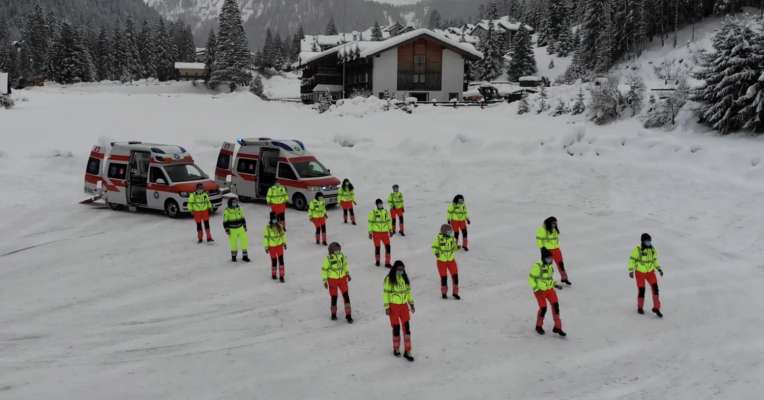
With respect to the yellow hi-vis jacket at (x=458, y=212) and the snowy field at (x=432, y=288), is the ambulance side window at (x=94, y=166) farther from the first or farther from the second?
the yellow hi-vis jacket at (x=458, y=212)

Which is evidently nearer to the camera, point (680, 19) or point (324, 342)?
point (324, 342)

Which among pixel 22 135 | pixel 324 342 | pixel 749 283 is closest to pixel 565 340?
pixel 324 342

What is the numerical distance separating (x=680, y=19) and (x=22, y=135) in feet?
204

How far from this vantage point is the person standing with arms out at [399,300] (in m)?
8.73

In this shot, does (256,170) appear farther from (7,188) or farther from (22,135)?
(22,135)

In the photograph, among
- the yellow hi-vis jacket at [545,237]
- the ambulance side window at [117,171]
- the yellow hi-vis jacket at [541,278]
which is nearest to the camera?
the yellow hi-vis jacket at [541,278]

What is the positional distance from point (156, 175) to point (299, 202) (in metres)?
4.85

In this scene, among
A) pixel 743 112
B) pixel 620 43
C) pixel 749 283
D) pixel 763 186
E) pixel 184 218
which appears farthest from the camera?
pixel 620 43

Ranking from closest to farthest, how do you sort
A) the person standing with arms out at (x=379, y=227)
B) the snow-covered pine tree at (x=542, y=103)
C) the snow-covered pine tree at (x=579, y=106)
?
the person standing with arms out at (x=379, y=227), the snow-covered pine tree at (x=579, y=106), the snow-covered pine tree at (x=542, y=103)

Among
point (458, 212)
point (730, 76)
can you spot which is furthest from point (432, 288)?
point (730, 76)

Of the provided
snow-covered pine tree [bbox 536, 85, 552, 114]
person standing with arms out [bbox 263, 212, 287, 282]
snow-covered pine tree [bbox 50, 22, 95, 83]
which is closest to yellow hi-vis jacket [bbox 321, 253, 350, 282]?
person standing with arms out [bbox 263, 212, 287, 282]

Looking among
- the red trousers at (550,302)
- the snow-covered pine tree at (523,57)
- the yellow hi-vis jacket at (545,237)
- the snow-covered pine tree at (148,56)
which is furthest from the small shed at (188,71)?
the red trousers at (550,302)

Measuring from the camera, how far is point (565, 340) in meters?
9.71

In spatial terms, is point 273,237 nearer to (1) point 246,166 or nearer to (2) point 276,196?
(2) point 276,196
